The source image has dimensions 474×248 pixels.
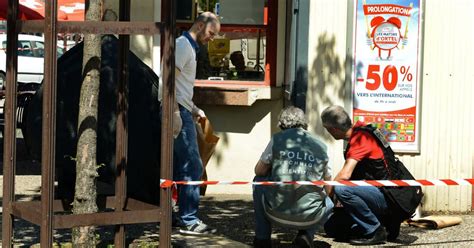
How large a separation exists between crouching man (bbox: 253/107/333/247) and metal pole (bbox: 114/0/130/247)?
980mm

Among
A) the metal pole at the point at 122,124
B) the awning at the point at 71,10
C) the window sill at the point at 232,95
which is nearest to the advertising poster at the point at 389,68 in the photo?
the window sill at the point at 232,95

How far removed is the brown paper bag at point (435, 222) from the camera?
28.5 feet

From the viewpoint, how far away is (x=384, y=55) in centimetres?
933

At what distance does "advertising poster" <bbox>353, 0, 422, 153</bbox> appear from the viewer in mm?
9289

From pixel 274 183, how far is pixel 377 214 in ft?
3.75

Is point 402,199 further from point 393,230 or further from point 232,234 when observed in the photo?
point 232,234

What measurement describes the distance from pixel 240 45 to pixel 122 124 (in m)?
3.28

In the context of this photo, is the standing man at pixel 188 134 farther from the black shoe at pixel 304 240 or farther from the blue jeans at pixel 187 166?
the black shoe at pixel 304 240

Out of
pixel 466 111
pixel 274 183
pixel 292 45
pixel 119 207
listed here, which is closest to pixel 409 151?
pixel 466 111

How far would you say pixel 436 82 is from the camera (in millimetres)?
9352

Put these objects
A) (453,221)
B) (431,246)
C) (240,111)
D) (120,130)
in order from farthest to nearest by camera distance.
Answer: (240,111), (453,221), (431,246), (120,130)

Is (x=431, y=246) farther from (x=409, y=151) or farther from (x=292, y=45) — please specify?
(x=292, y=45)

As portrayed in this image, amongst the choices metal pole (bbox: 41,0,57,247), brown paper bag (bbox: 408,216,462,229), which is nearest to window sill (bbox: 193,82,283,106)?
brown paper bag (bbox: 408,216,462,229)

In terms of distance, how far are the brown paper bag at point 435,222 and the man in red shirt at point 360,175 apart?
843mm
